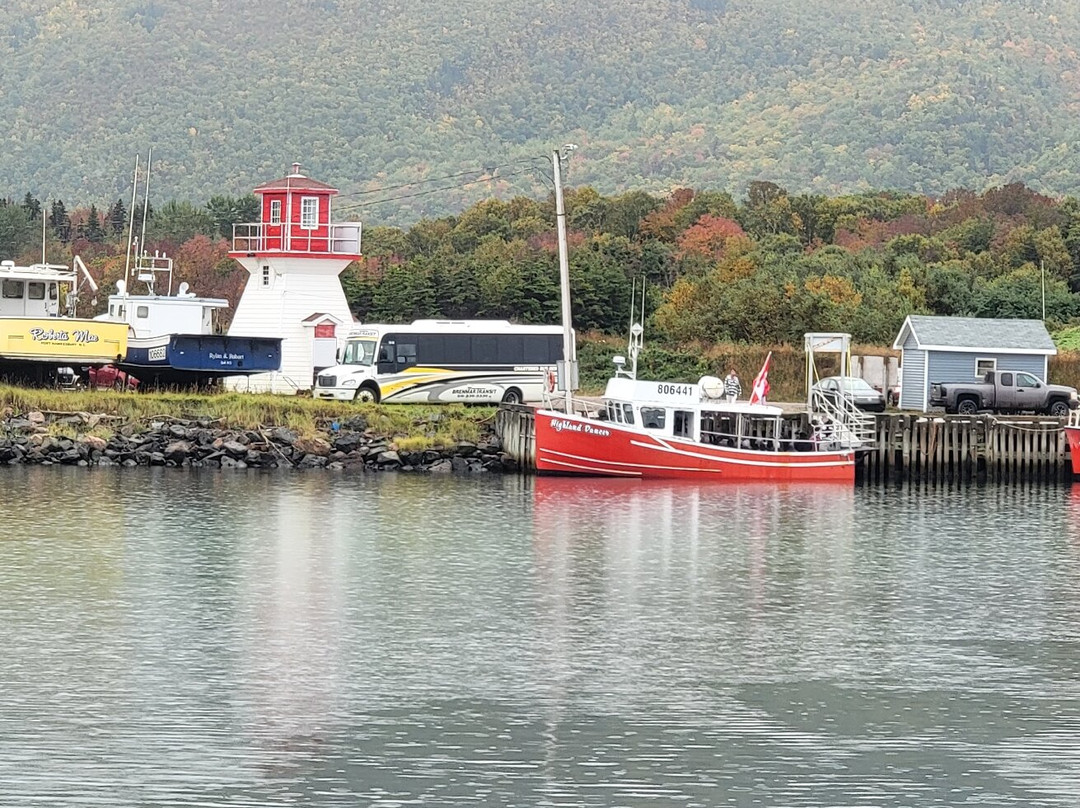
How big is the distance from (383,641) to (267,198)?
37.5m

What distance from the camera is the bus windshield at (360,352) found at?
5581 cm

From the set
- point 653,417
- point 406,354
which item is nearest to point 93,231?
point 406,354

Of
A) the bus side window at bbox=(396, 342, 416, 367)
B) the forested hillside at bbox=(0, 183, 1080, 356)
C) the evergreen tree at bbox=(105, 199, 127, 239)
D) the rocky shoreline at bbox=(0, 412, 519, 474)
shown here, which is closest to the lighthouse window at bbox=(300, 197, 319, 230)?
the bus side window at bbox=(396, 342, 416, 367)

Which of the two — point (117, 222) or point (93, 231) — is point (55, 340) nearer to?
point (93, 231)

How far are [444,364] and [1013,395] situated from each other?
16.6 m

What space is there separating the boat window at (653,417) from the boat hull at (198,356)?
38.0ft

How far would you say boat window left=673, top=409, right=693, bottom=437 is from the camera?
1960 inches

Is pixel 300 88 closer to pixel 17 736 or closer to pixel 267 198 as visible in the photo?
pixel 267 198

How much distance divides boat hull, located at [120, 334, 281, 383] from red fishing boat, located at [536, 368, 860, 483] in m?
9.38

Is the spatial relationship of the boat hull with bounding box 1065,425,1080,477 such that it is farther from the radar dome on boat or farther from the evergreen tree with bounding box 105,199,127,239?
the evergreen tree with bounding box 105,199,127,239

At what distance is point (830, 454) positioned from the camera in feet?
166

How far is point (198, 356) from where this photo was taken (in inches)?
2135

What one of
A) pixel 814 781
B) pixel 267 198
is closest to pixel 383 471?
pixel 267 198

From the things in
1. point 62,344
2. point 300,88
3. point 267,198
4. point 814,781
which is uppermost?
point 300,88
